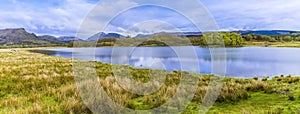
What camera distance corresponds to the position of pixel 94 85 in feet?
27.6

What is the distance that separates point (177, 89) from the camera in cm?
806

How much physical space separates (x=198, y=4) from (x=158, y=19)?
10.0ft

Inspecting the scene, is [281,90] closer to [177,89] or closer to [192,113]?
[177,89]

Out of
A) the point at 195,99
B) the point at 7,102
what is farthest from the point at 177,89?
the point at 7,102

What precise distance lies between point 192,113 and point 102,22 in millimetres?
4893

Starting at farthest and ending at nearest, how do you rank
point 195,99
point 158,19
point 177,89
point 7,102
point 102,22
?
point 158,19 → point 102,22 → point 177,89 → point 195,99 → point 7,102

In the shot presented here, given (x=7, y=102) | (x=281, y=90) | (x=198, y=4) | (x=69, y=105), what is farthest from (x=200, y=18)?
(x=7, y=102)

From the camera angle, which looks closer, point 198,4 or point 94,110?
point 94,110

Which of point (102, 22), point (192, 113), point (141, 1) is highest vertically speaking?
point (141, 1)

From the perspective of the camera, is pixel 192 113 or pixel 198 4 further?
pixel 198 4

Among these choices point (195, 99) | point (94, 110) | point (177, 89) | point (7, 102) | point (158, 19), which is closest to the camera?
point (94, 110)

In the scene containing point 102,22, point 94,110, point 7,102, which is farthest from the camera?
point 102,22

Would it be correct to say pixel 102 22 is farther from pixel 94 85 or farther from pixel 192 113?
pixel 192 113

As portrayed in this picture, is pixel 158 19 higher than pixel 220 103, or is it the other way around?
pixel 158 19
